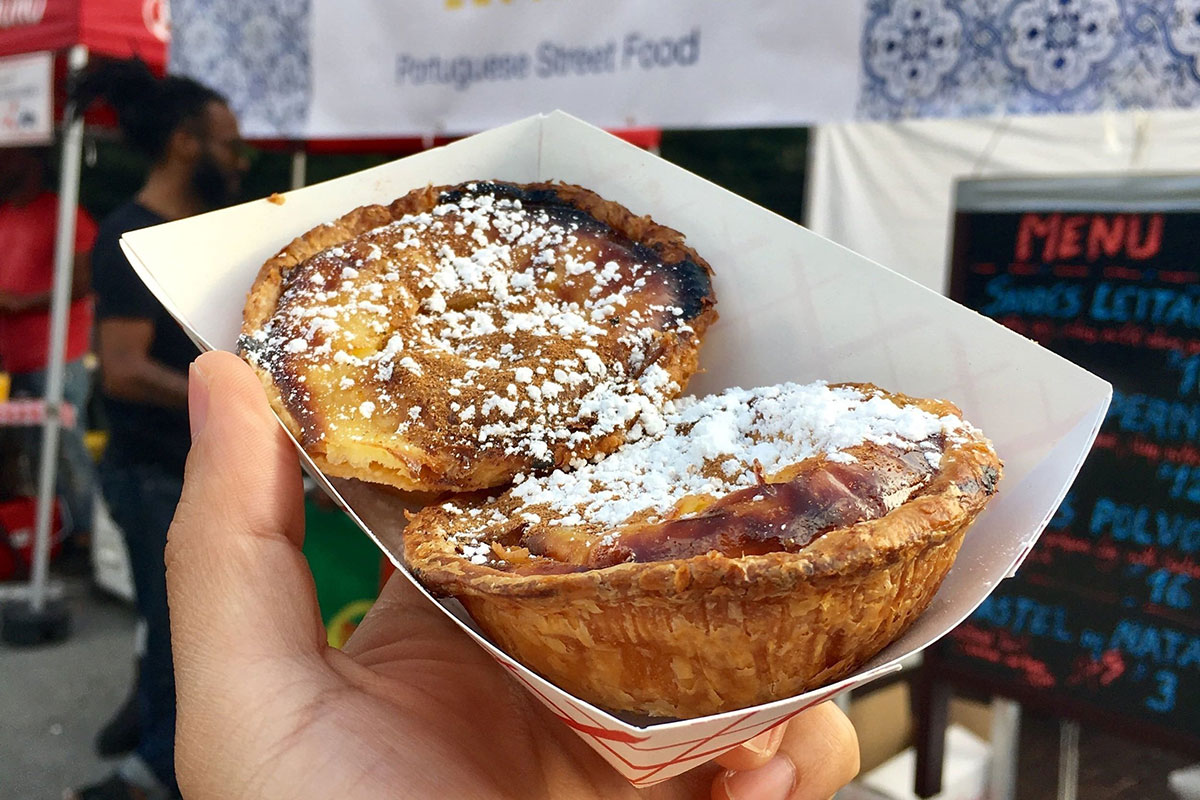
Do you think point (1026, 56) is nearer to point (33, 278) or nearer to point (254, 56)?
point (254, 56)

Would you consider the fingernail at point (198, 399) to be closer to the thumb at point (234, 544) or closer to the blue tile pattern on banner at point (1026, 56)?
the thumb at point (234, 544)

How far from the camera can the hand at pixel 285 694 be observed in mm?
1104

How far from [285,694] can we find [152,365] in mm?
2714

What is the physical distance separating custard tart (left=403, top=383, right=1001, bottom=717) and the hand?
24 cm

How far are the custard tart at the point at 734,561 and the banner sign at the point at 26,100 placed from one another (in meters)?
5.25

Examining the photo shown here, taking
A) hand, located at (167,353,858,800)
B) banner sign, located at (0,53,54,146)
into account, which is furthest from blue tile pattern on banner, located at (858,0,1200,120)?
banner sign, located at (0,53,54,146)

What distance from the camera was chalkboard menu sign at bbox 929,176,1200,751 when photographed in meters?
2.29

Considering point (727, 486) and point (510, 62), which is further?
point (510, 62)

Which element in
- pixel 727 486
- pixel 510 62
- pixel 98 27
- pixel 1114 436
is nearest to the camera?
pixel 727 486

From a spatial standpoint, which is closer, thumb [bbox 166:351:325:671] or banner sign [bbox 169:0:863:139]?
thumb [bbox 166:351:325:671]

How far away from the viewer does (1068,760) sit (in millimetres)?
2699

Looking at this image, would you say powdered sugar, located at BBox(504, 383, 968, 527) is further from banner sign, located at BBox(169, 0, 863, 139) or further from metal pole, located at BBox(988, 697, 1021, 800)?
metal pole, located at BBox(988, 697, 1021, 800)

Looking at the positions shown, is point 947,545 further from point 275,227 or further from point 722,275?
point 275,227

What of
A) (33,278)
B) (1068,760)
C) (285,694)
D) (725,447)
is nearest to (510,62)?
(725,447)
